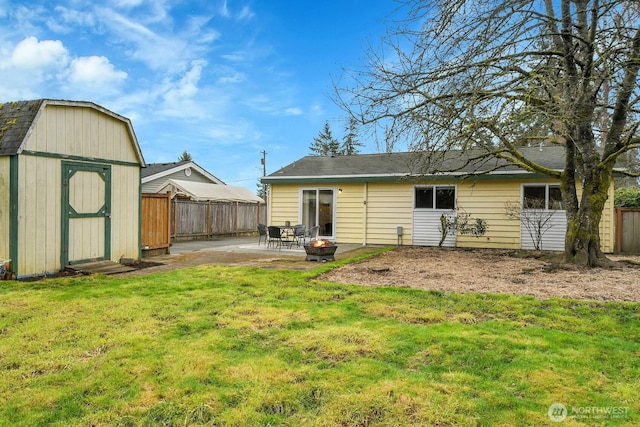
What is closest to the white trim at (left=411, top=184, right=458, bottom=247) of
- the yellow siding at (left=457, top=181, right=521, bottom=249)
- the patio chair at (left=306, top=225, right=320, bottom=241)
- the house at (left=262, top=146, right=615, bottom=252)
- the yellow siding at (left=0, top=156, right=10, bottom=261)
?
the house at (left=262, top=146, right=615, bottom=252)

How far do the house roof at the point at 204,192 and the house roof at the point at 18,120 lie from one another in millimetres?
10648

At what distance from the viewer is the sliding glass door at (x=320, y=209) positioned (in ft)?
46.5

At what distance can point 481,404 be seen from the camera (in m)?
2.45

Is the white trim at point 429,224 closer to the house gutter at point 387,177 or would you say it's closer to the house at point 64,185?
the house gutter at point 387,177

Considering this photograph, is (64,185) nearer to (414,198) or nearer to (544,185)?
(414,198)

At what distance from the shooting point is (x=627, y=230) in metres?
11.4

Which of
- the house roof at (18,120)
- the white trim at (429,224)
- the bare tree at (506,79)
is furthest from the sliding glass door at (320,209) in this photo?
the house roof at (18,120)

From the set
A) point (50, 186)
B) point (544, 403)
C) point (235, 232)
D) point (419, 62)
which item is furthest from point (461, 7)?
point (235, 232)

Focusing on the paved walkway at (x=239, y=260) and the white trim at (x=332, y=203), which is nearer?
the paved walkway at (x=239, y=260)

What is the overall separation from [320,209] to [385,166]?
2843mm

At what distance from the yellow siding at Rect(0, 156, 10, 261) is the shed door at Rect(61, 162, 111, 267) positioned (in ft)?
2.82

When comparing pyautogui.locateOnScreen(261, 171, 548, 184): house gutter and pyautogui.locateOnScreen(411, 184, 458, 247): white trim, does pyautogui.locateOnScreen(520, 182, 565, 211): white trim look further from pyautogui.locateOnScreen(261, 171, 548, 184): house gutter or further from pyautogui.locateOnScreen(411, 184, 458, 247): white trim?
pyautogui.locateOnScreen(411, 184, 458, 247): white trim

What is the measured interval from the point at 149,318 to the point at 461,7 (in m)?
6.99

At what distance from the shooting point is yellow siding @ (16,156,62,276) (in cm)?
657
